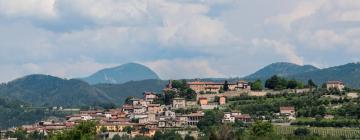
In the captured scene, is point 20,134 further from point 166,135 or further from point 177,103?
point 177,103

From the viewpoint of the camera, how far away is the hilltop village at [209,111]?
293ft

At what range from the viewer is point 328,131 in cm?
7900

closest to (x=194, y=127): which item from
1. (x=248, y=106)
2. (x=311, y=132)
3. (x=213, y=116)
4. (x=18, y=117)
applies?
(x=213, y=116)

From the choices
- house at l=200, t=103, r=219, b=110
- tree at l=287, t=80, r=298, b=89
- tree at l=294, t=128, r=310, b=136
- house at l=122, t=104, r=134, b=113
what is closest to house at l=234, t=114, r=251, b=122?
house at l=200, t=103, r=219, b=110

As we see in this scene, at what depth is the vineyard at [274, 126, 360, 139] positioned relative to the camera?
75.0m

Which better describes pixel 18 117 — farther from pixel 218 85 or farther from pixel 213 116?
pixel 213 116

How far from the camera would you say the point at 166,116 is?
10075 centimetres

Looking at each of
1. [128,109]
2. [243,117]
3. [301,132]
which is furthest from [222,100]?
[301,132]

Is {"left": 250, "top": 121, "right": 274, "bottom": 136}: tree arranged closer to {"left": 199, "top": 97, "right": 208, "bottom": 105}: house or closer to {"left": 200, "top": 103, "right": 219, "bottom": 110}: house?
{"left": 200, "top": 103, "right": 219, "bottom": 110}: house

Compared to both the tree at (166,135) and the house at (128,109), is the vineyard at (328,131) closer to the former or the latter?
the tree at (166,135)

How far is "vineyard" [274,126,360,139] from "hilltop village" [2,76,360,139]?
0.68 meters

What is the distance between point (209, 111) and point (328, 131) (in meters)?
Answer: 20.8

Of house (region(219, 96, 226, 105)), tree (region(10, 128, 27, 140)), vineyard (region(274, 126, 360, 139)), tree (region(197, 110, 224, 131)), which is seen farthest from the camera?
house (region(219, 96, 226, 105))

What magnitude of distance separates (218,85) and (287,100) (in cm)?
2010
